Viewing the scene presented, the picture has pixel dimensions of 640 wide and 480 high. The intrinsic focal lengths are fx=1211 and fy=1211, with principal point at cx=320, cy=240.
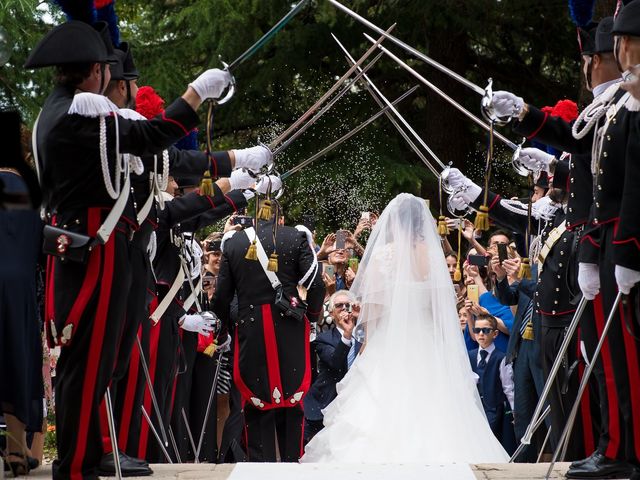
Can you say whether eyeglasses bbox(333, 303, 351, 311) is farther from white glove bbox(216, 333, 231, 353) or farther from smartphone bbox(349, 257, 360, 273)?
smartphone bbox(349, 257, 360, 273)

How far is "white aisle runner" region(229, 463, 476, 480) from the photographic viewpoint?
5309 mm

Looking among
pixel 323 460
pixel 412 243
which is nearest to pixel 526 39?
pixel 412 243

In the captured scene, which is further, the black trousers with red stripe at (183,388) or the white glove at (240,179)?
the black trousers with red stripe at (183,388)

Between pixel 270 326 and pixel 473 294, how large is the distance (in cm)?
150

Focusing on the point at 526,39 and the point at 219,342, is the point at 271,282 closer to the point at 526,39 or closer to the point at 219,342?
the point at 219,342

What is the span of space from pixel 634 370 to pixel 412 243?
142 inches

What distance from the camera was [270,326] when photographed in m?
8.45

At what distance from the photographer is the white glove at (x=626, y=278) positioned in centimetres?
459

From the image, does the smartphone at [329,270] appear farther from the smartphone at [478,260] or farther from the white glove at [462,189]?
the white glove at [462,189]

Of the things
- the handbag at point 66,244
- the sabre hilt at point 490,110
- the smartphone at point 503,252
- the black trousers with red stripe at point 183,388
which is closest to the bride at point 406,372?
the smartphone at point 503,252

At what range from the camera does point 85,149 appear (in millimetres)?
4906

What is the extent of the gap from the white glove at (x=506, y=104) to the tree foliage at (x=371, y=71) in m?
8.06

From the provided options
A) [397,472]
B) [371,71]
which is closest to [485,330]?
[397,472]

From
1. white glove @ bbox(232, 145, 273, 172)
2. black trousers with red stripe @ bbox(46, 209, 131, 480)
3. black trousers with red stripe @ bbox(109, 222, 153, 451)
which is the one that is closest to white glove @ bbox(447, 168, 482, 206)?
white glove @ bbox(232, 145, 273, 172)
